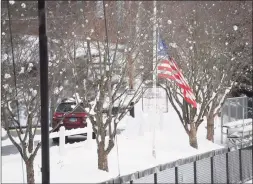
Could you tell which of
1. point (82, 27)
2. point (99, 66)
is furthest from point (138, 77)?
point (82, 27)

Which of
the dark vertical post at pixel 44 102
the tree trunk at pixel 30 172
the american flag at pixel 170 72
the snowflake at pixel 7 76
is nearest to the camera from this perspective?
the dark vertical post at pixel 44 102

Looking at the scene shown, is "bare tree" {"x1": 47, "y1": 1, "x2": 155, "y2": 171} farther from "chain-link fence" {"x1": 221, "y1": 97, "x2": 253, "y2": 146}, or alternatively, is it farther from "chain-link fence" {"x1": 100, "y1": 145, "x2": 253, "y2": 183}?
"chain-link fence" {"x1": 221, "y1": 97, "x2": 253, "y2": 146}

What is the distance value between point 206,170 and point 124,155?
2813 millimetres

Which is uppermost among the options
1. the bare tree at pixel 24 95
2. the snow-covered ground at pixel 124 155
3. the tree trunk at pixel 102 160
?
the bare tree at pixel 24 95

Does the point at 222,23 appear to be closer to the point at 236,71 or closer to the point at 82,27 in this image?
Answer: the point at 236,71

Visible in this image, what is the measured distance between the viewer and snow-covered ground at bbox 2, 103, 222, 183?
27.1 ft

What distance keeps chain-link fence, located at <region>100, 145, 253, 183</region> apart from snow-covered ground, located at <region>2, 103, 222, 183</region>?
1447 mm

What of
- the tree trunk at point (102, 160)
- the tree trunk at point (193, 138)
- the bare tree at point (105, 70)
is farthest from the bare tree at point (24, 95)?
the tree trunk at point (193, 138)

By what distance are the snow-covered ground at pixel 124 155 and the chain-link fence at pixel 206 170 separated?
1447 millimetres

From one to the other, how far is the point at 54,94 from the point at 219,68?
649cm

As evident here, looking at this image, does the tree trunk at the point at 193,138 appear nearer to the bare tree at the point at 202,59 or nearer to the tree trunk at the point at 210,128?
the bare tree at the point at 202,59

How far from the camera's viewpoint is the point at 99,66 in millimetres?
9172

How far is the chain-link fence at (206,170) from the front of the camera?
21.9ft

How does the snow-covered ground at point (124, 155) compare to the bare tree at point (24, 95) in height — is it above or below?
below
